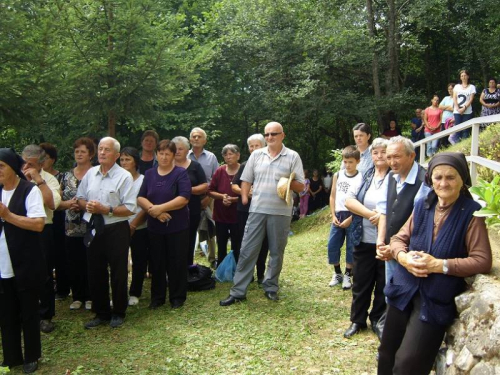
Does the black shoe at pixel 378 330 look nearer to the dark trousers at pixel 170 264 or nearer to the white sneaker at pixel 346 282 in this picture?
the white sneaker at pixel 346 282

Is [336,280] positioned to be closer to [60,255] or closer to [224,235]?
[224,235]

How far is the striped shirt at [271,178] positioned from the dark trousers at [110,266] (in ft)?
5.10

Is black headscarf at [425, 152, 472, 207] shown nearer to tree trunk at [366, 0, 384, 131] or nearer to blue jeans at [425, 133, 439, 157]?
blue jeans at [425, 133, 439, 157]

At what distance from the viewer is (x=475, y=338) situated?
289cm

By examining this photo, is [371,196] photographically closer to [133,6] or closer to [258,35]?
[133,6]

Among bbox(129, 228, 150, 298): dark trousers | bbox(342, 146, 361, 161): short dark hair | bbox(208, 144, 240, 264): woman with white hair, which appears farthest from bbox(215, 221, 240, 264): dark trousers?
bbox(342, 146, 361, 161): short dark hair

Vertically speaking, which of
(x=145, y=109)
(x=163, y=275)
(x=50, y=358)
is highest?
(x=145, y=109)

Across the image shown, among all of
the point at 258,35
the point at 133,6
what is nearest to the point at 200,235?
the point at 133,6

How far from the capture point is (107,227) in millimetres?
5289

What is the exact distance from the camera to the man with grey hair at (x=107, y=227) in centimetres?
529

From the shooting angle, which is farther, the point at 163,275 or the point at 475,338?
the point at 163,275

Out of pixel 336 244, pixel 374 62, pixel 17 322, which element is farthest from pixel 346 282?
pixel 374 62

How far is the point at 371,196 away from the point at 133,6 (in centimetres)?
482

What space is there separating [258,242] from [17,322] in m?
2.70
